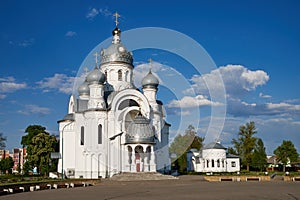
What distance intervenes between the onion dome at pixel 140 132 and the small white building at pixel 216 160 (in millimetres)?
22638

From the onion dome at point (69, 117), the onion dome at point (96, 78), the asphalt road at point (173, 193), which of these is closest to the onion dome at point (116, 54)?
the onion dome at point (96, 78)

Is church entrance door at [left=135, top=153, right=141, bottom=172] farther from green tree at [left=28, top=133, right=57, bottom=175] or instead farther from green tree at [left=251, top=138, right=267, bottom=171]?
green tree at [left=251, top=138, right=267, bottom=171]

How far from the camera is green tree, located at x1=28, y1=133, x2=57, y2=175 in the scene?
53.0 metres

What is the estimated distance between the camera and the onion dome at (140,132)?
1748 inches

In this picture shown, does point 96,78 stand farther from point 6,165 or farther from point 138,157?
point 6,165

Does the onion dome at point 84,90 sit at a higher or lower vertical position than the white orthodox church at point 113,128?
higher

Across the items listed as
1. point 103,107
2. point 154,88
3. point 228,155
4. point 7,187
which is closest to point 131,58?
point 154,88

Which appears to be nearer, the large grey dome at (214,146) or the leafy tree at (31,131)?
the leafy tree at (31,131)

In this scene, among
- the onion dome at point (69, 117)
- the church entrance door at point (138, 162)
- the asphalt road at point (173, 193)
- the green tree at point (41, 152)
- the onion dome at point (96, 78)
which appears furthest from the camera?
the green tree at point (41, 152)

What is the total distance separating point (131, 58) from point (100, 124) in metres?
12.4

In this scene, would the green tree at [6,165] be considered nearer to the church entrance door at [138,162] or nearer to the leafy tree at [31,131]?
the leafy tree at [31,131]

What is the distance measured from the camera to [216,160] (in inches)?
2564

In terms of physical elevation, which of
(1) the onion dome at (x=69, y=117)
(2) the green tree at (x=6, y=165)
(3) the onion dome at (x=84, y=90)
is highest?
(3) the onion dome at (x=84, y=90)

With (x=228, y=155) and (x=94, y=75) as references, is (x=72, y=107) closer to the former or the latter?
(x=94, y=75)
